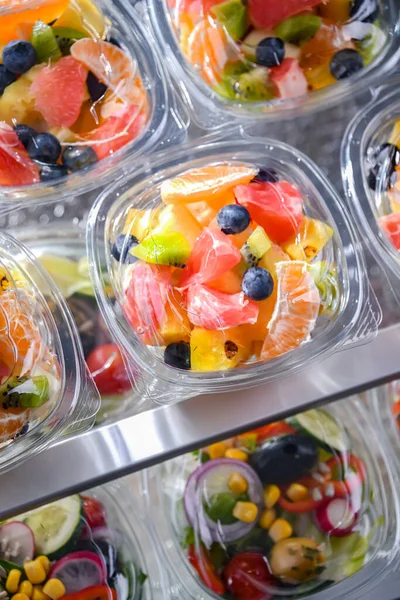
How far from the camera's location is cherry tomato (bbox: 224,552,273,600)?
1.46m

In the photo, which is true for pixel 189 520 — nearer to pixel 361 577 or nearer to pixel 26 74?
pixel 361 577

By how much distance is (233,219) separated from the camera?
1.14 meters

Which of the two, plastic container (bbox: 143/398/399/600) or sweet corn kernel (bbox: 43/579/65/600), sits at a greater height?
sweet corn kernel (bbox: 43/579/65/600)

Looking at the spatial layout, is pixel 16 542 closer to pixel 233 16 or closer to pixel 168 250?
pixel 168 250

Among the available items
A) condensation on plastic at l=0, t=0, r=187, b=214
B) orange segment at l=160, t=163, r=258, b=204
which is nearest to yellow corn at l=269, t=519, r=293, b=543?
orange segment at l=160, t=163, r=258, b=204

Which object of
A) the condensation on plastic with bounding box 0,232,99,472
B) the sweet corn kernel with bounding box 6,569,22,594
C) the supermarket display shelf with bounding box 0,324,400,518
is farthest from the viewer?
the sweet corn kernel with bounding box 6,569,22,594

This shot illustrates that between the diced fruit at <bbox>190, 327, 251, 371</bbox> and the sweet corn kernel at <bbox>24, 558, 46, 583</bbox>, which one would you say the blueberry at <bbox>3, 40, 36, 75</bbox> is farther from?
the sweet corn kernel at <bbox>24, 558, 46, 583</bbox>

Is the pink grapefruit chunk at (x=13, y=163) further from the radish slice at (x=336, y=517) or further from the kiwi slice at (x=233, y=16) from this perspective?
the radish slice at (x=336, y=517)

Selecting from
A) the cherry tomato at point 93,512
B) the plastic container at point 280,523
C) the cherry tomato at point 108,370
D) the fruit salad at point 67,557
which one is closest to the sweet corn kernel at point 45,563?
the fruit salad at point 67,557

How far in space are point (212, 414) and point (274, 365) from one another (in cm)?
20

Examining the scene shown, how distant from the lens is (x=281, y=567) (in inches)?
57.5

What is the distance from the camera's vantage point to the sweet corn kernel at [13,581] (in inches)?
51.7

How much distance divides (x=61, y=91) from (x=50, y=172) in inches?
7.2

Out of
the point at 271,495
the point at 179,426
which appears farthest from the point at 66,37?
the point at 271,495
